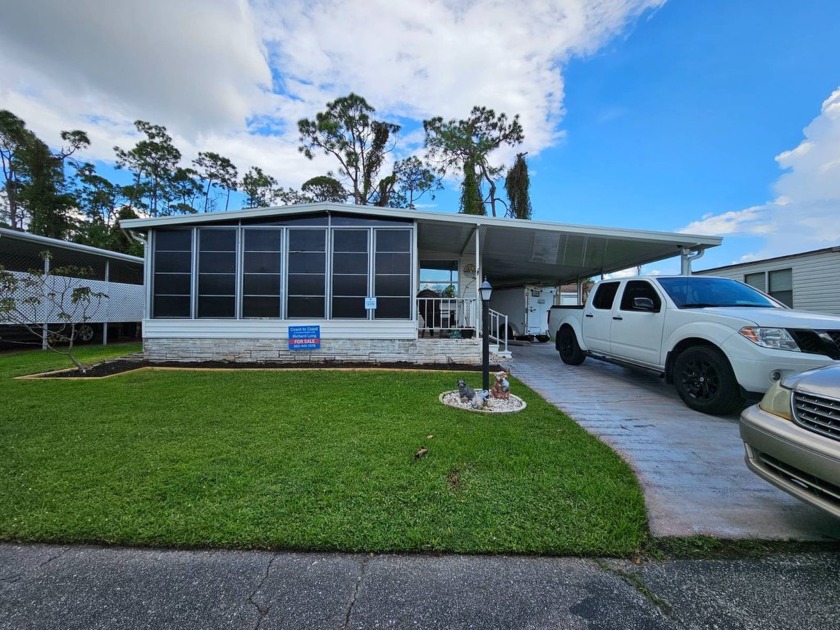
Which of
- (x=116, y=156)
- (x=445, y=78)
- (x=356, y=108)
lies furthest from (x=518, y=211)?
(x=116, y=156)

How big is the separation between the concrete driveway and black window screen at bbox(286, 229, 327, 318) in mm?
4706

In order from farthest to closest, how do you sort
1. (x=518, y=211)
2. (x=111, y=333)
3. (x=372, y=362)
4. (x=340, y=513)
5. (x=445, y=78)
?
(x=518, y=211)
(x=111, y=333)
(x=445, y=78)
(x=372, y=362)
(x=340, y=513)

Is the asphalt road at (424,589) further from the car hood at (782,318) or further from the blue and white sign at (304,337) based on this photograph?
the blue and white sign at (304,337)

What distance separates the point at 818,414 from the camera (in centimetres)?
179

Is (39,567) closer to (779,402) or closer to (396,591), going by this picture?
(396,591)

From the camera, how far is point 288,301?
7.43 meters

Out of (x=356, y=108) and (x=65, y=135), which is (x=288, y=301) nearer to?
(x=356, y=108)

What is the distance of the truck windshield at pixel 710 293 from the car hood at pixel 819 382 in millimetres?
2952

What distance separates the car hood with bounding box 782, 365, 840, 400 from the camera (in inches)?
69.7

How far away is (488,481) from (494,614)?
41.3 inches

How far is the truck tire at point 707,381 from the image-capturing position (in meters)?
3.93

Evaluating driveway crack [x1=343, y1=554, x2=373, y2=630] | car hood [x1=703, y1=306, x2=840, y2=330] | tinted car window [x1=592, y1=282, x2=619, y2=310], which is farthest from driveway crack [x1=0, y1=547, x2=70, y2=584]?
tinted car window [x1=592, y1=282, x2=619, y2=310]

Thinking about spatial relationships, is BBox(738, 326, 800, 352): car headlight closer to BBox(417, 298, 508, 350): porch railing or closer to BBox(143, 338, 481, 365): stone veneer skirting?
BBox(417, 298, 508, 350): porch railing

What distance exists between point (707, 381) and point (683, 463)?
182cm
